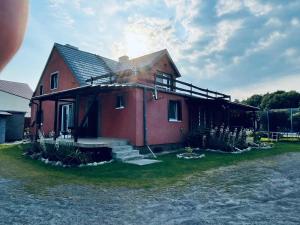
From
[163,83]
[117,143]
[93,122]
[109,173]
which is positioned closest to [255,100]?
[163,83]

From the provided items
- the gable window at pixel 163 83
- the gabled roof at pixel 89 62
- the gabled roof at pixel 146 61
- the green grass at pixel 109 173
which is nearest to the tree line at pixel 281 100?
the gabled roof at pixel 146 61

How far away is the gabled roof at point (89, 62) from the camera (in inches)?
714

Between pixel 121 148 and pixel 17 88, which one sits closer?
pixel 121 148

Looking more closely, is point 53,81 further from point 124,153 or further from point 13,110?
point 13,110

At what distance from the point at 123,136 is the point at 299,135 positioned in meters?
19.8

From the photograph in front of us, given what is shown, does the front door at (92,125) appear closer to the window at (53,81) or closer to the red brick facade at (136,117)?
the red brick facade at (136,117)

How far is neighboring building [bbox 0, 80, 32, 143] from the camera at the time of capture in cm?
2308

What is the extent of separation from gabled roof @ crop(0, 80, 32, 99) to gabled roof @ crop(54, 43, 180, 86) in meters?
17.2

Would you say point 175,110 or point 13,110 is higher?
point 13,110

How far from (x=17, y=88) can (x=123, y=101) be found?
2866 centimetres

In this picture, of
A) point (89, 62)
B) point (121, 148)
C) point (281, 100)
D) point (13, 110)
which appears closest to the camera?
point (121, 148)

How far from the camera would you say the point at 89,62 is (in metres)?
20.2

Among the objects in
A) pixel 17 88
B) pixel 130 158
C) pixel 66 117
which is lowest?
pixel 130 158

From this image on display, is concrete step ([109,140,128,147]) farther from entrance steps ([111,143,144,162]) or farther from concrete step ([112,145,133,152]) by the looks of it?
concrete step ([112,145,133,152])
